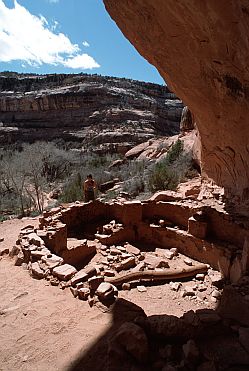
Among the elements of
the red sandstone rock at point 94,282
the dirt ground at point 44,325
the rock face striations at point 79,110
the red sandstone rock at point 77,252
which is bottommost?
the red sandstone rock at point 77,252

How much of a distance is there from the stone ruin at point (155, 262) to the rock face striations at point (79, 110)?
992 inches

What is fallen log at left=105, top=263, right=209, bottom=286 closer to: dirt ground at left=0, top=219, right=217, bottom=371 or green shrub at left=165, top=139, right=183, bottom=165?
dirt ground at left=0, top=219, right=217, bottom=371

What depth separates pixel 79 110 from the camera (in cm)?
3628

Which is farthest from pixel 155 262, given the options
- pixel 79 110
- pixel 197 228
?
pixel 79 110

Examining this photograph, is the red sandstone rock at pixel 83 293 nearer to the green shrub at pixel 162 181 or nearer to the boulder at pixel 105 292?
the boulder at pixel 105 292

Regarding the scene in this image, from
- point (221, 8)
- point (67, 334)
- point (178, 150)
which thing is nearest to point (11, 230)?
point (67, 334)

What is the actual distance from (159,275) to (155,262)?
0.60 meters

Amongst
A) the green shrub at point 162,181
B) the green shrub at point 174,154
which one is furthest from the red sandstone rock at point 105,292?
the green shrub at point 174,154

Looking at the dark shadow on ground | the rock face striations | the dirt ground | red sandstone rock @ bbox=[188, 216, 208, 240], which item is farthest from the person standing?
the rock face striations

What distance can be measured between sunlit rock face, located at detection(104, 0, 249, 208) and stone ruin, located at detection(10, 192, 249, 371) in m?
1.85

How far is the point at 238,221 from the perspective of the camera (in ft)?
20.6

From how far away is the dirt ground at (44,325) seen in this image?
2693 millimetres

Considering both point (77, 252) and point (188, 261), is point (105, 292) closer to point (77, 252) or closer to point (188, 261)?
point (77, 252)

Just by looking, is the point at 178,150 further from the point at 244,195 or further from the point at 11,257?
the point at 11,257
